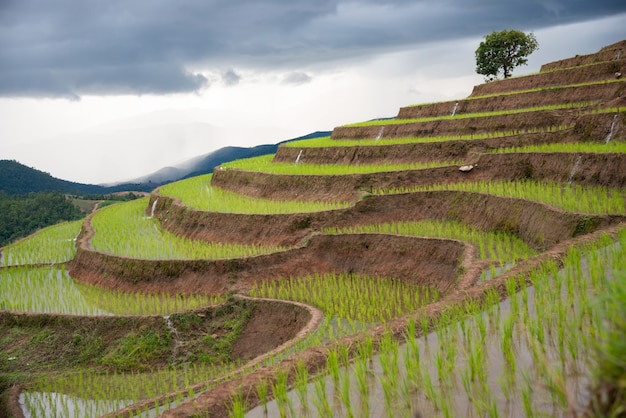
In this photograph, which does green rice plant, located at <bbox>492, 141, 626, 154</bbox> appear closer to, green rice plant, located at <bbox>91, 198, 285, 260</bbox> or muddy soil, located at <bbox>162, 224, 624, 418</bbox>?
muddy soil, located at <bbox>162, 224, 624, 418</bbox>

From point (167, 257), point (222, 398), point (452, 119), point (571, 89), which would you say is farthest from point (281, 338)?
point (571, 89)

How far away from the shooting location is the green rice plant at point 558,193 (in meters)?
9.46

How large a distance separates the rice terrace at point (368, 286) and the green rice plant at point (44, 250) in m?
0.15

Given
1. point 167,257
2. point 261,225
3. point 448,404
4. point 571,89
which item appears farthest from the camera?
point 571,89

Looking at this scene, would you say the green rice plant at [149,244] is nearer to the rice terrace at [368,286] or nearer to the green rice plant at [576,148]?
the rice terrace at [368,286]

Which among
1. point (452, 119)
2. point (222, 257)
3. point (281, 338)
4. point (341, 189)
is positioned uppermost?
point (452, 119)

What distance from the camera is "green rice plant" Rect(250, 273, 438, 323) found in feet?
30.8

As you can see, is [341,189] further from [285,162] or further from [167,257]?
[285,162]

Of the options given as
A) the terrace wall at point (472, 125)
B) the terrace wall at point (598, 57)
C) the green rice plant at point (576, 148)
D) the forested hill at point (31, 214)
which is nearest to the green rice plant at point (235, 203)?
the green rice plant at point (576, 148)

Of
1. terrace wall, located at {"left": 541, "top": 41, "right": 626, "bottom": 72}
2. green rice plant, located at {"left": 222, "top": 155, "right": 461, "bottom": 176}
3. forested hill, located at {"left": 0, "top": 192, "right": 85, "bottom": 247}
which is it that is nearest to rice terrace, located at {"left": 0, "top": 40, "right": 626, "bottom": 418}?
green rice plant, located at {"left": 222, "top": 155, "right": 461, "bottom": 176}

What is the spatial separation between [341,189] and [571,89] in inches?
334

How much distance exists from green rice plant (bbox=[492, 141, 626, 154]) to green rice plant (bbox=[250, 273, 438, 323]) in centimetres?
488

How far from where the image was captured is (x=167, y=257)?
13242 millimetres

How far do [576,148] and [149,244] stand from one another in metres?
10.6
